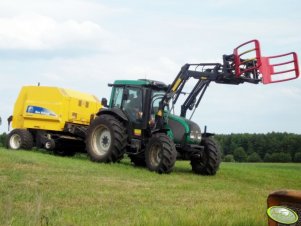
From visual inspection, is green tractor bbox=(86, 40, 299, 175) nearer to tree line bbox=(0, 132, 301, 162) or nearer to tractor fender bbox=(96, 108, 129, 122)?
tractor fender bbox=(96, 108, 129, 122)

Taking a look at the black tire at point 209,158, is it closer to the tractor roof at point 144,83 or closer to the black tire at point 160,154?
the black tire at point 160,154

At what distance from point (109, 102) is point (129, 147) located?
1.73m

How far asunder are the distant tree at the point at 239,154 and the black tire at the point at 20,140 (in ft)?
138

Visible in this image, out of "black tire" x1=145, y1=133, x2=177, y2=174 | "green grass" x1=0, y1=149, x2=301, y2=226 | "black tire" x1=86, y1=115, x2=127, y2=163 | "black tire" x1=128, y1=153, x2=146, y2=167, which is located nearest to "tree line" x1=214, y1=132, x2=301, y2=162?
"black tire" x1=128, y1=153, x2=146, y2=167

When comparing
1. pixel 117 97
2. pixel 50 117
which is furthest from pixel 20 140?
pixel 117 97

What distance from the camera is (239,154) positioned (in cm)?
6378

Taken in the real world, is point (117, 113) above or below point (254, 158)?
above

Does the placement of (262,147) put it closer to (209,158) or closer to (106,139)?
(106,139)

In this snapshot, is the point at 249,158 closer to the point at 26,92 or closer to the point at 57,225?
the point at 26,92

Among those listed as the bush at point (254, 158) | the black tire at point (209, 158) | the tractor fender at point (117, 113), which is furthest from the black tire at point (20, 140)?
the bush at point (254, 158)

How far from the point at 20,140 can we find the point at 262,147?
48.3 meters

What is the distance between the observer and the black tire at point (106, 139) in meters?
16.4

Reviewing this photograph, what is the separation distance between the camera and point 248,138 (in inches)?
2702

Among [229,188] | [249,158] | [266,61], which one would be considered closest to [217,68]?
[266,61]
